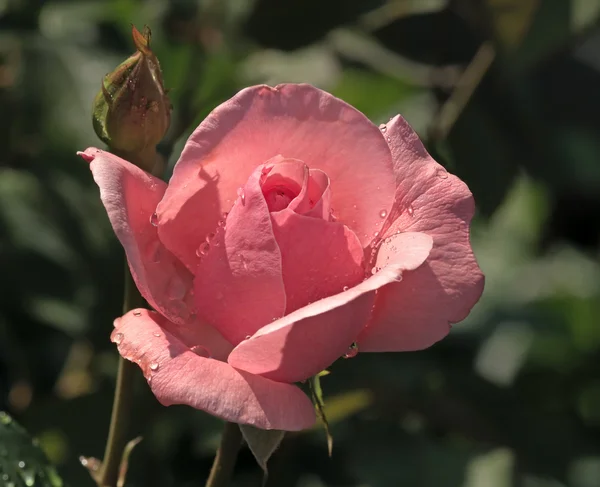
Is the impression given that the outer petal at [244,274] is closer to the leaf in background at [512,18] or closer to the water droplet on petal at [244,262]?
the water droplet on petal at [244,262]

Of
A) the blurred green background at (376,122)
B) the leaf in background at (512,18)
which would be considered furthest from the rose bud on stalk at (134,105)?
the leaf in background at (512,18)

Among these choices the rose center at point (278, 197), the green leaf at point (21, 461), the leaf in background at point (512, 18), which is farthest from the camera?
the leaf in background at point (512, 18)

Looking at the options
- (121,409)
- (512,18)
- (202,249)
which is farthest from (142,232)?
(512,18)

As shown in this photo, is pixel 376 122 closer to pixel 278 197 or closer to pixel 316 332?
pixel 278 197

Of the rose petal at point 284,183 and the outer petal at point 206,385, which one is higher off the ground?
the rose petal at point 284,183

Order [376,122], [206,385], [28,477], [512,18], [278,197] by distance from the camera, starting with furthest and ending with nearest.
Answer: [376,122]
[512,18]
[28,477]
[278,197]
[206,385]

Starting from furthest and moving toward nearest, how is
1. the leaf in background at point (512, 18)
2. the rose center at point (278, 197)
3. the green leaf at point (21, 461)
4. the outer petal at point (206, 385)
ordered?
the leaf in background at point (512, 18), the green leaf at point (21, 461), the rose center at point (278, 197), the outer petal at point (206, 385)

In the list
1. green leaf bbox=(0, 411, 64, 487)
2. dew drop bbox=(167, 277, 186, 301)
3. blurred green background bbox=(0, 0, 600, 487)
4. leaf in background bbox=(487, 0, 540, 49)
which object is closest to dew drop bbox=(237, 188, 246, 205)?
dew drop bbox=(167, 277, 186, 301)
